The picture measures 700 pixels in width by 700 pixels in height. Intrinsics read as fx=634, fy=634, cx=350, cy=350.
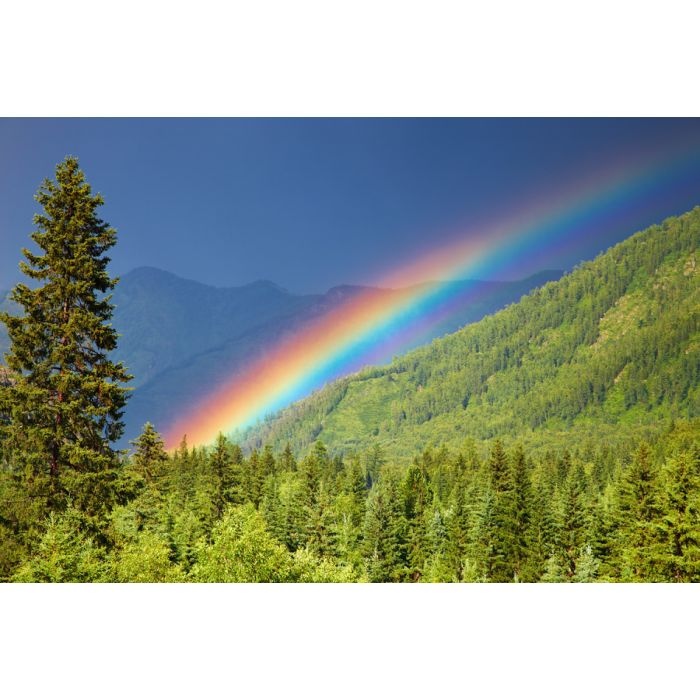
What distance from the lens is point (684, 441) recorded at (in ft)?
153

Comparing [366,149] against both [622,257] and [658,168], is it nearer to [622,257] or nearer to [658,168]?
[658,168]

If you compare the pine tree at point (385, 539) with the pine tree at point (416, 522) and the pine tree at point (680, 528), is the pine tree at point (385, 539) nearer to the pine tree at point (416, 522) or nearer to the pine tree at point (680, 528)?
the pine tree at point (416, 522)

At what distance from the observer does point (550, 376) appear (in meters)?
148

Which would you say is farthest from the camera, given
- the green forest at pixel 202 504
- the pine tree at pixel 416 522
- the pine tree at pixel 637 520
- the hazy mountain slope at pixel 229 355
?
the hazy mountain slope at pixel 229 355

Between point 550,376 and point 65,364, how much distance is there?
146 m

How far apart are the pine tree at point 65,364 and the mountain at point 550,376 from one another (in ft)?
181

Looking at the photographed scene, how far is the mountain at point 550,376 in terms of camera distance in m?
100

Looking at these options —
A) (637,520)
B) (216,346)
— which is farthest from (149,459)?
(216,346)

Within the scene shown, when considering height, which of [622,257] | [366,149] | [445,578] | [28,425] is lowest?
[445,578]

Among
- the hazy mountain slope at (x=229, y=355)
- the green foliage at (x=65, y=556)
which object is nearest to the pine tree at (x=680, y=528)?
the green foliage at (x=65, y=556)

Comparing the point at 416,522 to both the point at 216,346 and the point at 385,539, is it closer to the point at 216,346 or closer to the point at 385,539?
the point at 385,539

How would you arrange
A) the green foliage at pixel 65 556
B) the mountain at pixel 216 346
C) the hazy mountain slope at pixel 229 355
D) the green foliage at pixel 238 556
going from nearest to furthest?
the green foliage at pixel 65 556 < the green foliage at pixel 238 556 < the mountain at pixel 216 346 < the hazy mountain slope at pixel 229 355

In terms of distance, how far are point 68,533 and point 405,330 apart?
72.9 metres
